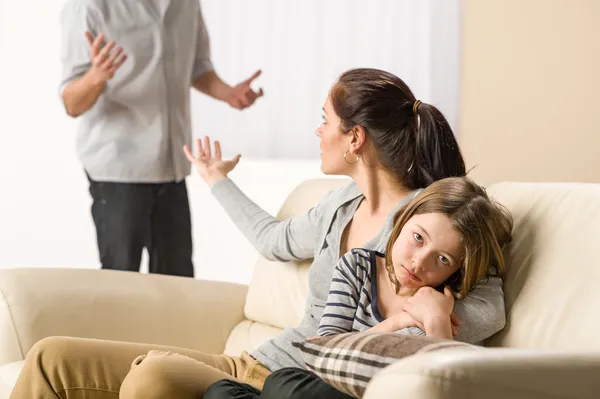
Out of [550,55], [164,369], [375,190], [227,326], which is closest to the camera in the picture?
[164,369]

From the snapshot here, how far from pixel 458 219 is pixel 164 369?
1.78ft

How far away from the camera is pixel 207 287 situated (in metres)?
2.35

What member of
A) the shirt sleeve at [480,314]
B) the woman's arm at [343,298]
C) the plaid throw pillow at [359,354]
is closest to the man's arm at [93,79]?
the woman's arm at [343,298]

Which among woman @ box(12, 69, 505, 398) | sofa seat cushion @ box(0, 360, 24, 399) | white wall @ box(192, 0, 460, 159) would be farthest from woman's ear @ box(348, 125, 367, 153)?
white wall @ box(192, 0, 460, 159)

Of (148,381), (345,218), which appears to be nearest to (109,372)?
(148,381)

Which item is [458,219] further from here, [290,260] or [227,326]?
[227,326]

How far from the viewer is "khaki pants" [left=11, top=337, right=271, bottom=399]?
5.05ft

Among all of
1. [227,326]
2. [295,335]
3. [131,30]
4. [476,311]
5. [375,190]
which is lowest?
[227,326]

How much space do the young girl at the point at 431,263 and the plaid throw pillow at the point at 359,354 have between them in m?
0.27

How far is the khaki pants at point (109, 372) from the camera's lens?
5.05 feet

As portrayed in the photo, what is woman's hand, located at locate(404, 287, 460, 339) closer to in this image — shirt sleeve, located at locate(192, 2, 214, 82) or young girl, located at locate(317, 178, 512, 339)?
young girl, located at locate(317, 178, 512, 339)

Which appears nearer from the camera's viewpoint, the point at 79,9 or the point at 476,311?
the point at 476,311

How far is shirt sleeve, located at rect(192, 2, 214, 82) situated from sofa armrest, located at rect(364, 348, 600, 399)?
2120mm

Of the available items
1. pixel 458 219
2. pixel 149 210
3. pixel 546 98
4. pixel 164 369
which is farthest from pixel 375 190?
pixel 546 98
